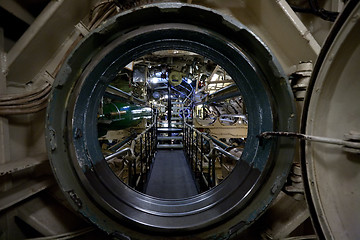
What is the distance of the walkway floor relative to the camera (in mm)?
3234

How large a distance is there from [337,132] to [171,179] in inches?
140

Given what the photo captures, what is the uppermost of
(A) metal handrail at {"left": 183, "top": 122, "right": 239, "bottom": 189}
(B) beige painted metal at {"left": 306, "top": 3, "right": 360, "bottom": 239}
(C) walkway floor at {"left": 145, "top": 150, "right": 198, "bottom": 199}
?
(B) beige painted metal at {"left": 306, "top": 3, "right": 360, "bottom": 239}

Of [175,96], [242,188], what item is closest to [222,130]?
[242,188]

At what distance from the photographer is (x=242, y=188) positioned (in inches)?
50.1

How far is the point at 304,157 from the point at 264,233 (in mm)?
709

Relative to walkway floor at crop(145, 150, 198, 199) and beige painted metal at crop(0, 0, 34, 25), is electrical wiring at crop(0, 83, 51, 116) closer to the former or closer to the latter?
beige painted metal at crop(0, 0, 34, 25)

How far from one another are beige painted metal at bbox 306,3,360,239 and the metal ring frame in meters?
0.21

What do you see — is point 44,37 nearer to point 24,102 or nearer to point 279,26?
point 24,102

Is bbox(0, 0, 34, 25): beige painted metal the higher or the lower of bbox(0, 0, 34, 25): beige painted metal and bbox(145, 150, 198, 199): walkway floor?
the higher

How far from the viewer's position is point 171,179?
3912 mm

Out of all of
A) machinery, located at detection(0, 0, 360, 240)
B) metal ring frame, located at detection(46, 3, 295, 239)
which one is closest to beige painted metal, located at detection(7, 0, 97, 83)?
machinery, located at detection(0, 0, 360, 240)

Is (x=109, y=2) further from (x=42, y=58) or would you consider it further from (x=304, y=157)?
(x=304, y=157)

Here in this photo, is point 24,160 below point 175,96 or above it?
below

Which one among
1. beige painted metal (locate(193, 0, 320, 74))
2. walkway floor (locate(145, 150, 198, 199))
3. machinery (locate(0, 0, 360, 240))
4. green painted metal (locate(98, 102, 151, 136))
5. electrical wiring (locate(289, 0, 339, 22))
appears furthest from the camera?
walkway floor (locate(145, 150, 198, 199))
